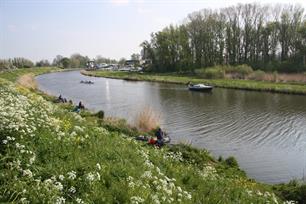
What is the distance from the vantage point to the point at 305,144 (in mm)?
27219

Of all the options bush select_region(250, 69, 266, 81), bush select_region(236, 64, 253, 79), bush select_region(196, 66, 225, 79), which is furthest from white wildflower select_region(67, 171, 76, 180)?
bush select_region(196, 66, 225, 79)

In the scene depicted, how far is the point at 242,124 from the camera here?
34188 millimetres

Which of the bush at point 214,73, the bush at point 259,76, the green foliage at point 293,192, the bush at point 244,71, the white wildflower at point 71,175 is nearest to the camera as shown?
the white wildflower at point 71,175

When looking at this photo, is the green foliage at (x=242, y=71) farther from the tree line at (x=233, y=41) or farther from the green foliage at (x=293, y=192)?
the green foliage at (x=293, y=192)

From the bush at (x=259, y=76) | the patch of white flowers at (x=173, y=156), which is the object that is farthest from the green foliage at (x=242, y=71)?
the patch of white flowers at (x=173, y=156)

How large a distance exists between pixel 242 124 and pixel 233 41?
6785cm

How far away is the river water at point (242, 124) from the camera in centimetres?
2262

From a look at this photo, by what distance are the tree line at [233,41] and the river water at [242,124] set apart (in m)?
34.7

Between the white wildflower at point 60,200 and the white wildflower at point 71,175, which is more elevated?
the white wildflower at point 71,175

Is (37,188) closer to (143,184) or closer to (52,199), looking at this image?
(52,199)

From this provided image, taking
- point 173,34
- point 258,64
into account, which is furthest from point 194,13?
point 258,64

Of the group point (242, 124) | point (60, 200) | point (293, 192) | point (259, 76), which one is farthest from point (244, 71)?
point (60, 200)

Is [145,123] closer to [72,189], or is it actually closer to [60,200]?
[72,189]

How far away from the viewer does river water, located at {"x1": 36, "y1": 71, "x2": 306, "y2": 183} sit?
22625 millimetres
